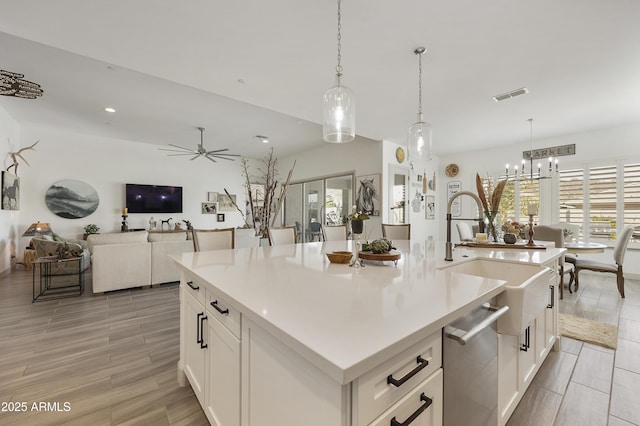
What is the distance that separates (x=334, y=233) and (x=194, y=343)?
2.10 m

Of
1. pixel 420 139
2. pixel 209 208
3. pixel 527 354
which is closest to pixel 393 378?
pixel 527 354

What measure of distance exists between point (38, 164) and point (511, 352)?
8.10m

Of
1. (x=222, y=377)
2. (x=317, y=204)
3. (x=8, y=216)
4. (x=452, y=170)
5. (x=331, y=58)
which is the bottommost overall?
(x=222, y=377)

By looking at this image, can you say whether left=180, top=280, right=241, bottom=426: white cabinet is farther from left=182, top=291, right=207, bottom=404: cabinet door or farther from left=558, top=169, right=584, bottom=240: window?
left=558, top=169, right=584, bottom=240: window

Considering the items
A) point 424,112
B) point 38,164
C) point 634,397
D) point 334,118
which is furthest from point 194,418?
point 38,164

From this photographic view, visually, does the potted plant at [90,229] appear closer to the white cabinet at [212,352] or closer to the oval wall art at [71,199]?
the oval wall art at [71,199]

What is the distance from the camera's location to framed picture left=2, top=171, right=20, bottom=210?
4543mm

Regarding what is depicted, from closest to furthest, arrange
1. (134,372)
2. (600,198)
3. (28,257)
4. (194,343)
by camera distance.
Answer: (194,343) → (134,372) → (600,198) → (28,257)

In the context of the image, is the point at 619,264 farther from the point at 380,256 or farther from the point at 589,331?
the point at 380,256

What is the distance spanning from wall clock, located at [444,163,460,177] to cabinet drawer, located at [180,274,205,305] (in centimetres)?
660

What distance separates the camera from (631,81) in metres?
3.02

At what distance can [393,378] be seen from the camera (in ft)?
2.24

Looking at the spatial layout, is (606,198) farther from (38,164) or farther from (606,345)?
(38,164)

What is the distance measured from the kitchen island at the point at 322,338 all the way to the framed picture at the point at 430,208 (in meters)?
5.43
